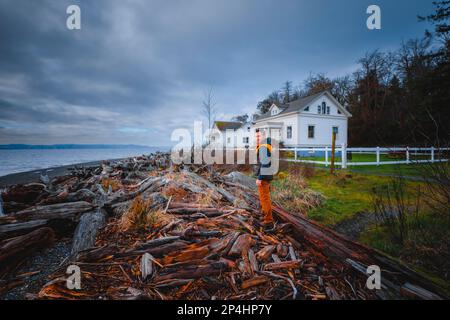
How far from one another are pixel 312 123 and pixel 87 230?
85.5 feet

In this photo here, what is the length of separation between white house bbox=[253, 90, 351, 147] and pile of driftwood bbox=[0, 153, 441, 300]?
69.5 ft

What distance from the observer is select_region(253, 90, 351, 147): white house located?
24203mm

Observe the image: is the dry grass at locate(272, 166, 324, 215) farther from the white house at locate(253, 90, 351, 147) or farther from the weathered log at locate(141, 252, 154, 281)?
the white house at locate(253, 90, 351, 147)

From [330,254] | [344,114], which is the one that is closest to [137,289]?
[330,254]

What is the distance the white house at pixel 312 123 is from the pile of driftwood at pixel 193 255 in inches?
834

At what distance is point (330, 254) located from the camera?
2807 millimetres

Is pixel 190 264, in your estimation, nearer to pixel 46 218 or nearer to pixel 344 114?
pixel 46 218

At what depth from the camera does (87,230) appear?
→ 3324mm

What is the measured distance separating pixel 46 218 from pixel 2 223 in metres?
0.58

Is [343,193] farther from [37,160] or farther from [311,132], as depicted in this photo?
[37,160]

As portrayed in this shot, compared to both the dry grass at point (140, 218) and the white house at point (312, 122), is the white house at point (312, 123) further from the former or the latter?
the dry grass at point (140, 218)

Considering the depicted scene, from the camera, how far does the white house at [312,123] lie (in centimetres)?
2420

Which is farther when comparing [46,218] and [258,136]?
[258,136]

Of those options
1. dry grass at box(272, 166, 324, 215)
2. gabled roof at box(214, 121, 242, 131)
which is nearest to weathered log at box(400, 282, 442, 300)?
dry grass at box(272, 166, 324, 215)
